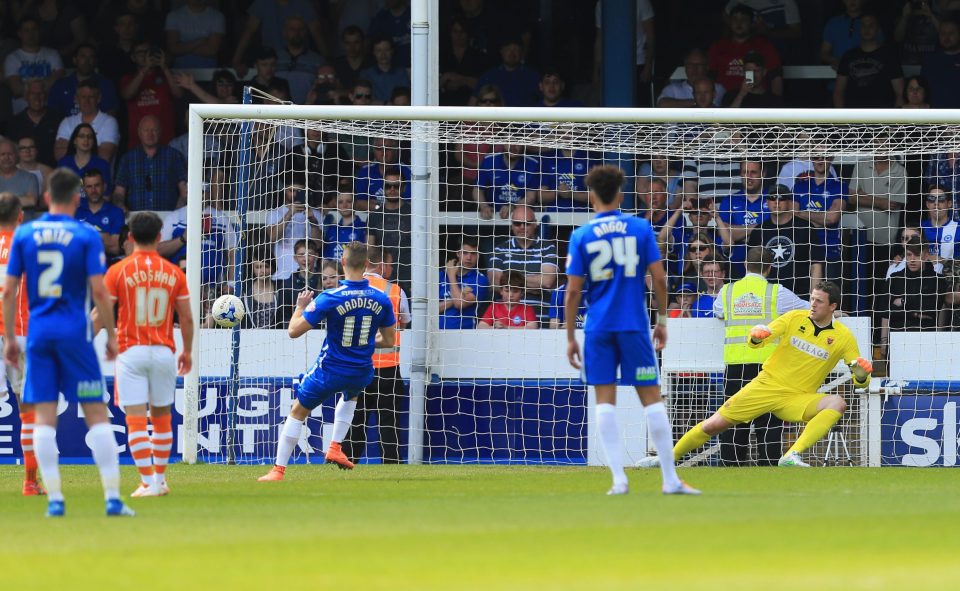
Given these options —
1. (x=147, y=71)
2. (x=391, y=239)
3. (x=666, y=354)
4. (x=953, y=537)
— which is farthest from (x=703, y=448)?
(x=147, y=71)

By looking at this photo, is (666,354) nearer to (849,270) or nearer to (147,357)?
(849,270)

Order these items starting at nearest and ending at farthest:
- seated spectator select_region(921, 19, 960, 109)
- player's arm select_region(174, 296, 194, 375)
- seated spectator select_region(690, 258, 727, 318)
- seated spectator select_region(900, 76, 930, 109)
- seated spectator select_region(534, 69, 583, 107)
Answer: player's arm select_region(174, 296, 194, 375), seated spectator select_region(690, 258, 727, 318), seated spectator select_region(900, 76, 930, 109), seated spectator select_region(534, 69, 583, 107), seated spectator select_region(921, 19, 960, 109)

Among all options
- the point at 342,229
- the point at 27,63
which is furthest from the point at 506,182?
the point at 27,63

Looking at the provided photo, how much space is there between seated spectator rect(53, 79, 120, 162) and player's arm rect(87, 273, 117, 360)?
1021 cm

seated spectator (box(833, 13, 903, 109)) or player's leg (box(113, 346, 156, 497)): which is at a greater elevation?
seated spectator (box(833, 13, 903, 109))

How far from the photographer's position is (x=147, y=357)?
986 centimetres

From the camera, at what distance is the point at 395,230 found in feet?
50.6

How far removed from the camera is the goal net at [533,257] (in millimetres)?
14250

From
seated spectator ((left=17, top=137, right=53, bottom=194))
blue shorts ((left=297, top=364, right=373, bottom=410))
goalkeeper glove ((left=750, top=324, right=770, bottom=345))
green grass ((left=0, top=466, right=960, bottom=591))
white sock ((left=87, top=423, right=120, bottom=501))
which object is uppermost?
seated spectator ((left=17, top=137, right=53, bottom=194))

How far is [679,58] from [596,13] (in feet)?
4.09

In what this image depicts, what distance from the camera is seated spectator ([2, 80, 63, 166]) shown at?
60.9 feet

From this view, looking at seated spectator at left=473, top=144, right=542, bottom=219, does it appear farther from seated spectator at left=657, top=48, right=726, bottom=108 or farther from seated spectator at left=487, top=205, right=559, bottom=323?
seated spectator at left=657, top=48, right=726, bottom=108

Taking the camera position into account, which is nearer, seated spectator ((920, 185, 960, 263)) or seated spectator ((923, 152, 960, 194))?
seated spectator ((920, 185, 960, 263))

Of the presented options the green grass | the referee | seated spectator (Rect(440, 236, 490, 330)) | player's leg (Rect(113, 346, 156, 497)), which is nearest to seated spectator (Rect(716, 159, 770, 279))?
the referee
